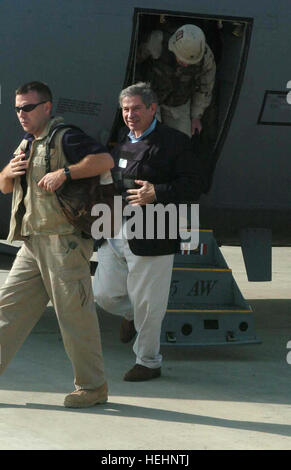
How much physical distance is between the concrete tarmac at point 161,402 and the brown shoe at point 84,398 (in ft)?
0.15

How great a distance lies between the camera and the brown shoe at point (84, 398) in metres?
5.53

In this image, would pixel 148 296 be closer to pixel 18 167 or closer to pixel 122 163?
pixel 122 163

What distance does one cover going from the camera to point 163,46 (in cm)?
739

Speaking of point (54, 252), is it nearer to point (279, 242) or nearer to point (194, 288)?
point (194, 288)

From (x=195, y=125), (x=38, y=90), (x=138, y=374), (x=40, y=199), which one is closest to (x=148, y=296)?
(x=138, y=374)

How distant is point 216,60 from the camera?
7.77m

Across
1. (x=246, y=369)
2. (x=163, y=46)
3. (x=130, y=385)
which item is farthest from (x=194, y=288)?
(x=163, y=46)

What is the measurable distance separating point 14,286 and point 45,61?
85.3 inches

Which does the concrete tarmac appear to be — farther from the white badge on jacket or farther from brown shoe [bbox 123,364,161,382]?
the white badge on jacket

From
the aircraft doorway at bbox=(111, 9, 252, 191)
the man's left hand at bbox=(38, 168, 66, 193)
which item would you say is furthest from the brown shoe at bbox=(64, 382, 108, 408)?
the aircraft doorway at bbox=(111, 9, 252, 191)

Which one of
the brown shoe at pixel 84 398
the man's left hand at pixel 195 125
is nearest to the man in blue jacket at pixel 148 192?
the brown shoe at pixel 84 398

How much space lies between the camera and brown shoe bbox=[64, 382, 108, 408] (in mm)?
5531

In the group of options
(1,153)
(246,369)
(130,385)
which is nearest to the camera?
(130,385)

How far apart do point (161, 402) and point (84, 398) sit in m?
0.51
